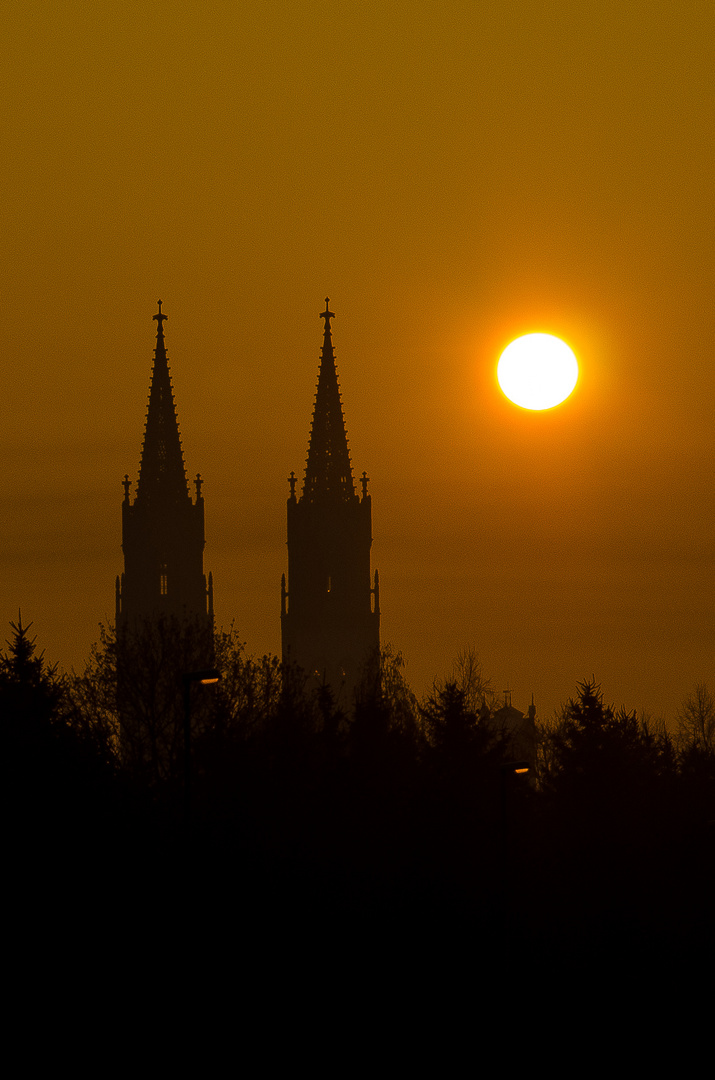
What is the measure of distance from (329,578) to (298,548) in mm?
3198

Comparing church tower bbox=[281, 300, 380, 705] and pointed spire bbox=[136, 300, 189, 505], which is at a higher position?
pointed spire bbox=[136, 300, 189, 505]

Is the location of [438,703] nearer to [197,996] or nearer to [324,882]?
[324,882]

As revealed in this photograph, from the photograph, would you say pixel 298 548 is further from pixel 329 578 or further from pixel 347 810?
pixel 347 810

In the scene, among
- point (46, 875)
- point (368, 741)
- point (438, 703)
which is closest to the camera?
point (46, 875)

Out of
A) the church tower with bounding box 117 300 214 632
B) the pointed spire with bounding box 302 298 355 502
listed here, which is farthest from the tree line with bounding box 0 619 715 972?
the pointed spire with bounding box 302 298 355 502

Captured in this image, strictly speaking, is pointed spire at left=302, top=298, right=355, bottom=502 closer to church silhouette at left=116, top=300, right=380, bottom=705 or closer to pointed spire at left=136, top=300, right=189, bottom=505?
church silhouette at left=116, top=300, right=380, bottom=705

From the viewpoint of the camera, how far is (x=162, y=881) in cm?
3147

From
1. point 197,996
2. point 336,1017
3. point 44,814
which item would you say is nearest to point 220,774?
point 44,814

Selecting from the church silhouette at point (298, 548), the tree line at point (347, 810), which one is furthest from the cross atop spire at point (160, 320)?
the tree line at point (347, 810)

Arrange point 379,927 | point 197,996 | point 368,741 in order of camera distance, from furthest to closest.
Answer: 1. point 368,741
2. point 379,927
3. point 197,996

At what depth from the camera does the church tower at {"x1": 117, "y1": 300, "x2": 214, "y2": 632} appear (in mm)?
123812

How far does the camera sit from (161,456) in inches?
5010

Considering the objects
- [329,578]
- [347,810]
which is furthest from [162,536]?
[347,810]

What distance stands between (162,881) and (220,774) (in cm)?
1232
